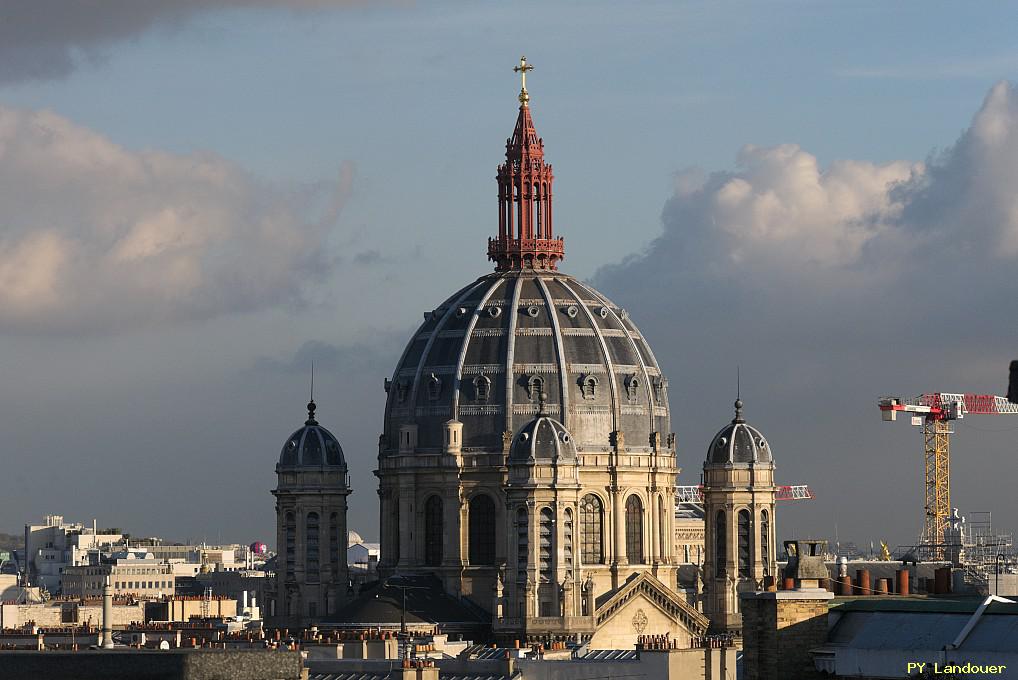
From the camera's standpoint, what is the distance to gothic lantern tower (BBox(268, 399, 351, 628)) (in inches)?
6944

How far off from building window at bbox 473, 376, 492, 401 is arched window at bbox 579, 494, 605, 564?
8.85 m

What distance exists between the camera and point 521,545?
544 ft

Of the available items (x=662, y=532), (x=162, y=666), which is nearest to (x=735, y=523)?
(x=662, y=532)

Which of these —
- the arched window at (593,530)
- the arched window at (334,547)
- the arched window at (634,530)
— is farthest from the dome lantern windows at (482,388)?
the arched window at (334,547)

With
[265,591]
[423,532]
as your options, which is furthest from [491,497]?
[265,591]

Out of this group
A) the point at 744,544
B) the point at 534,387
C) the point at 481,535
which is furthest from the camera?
the point at 744,544

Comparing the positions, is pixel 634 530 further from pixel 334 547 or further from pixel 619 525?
pixel 334 547

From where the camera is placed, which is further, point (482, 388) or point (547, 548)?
point (482, 388)

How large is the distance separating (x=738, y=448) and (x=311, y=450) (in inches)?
1057

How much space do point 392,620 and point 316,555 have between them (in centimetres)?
1199

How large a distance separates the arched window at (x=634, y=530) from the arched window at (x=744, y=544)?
6.25 m

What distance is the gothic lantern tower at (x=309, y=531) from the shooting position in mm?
176375

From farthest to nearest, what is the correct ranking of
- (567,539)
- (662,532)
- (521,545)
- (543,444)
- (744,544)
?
(662,532), (744,544), (521,545), (567,539), (543,444)

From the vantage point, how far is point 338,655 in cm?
15100
